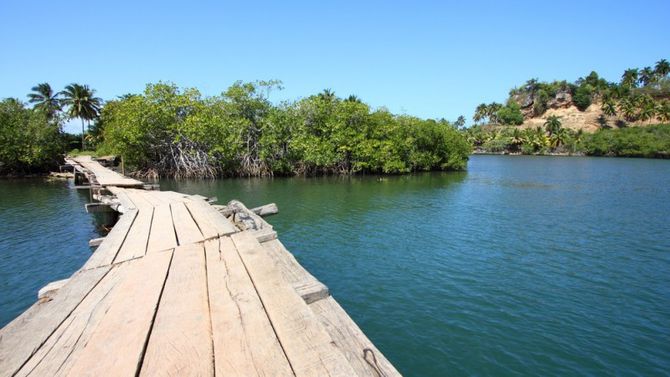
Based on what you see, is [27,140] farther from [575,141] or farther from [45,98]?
[575,141]

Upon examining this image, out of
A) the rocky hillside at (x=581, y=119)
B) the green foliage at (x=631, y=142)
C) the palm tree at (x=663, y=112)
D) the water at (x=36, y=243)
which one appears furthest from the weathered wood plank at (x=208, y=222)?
the rocky hillside at (x=581, y=119)

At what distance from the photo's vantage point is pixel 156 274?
479 cm

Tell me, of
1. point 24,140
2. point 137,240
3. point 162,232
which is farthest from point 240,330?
point 24,140

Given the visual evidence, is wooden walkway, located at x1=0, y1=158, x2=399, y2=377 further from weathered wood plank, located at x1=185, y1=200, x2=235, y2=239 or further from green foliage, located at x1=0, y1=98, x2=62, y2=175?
green foliage, located at x1=0, y1=98, x2=62, y2=175

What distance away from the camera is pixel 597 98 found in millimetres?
143500

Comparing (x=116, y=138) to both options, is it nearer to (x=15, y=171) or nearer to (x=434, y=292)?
(x=15, y=171)

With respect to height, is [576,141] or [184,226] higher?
[576,141]

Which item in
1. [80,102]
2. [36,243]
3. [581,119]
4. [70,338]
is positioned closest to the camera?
[70,338]

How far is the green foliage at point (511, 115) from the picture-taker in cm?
15462

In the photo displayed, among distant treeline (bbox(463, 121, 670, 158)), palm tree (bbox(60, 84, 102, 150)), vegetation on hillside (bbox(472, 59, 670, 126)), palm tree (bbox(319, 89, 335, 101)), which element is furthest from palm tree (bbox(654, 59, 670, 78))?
palm tree (bbox(60, 84, 102, 150))

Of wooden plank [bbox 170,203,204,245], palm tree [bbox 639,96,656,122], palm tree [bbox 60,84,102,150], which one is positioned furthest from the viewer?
palm tree [bbox 639,96,656,122]

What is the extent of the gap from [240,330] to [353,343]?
0.98 meters

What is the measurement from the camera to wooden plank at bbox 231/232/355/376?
8.85 ft

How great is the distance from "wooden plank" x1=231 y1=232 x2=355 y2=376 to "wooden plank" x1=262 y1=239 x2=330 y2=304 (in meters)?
0.13
